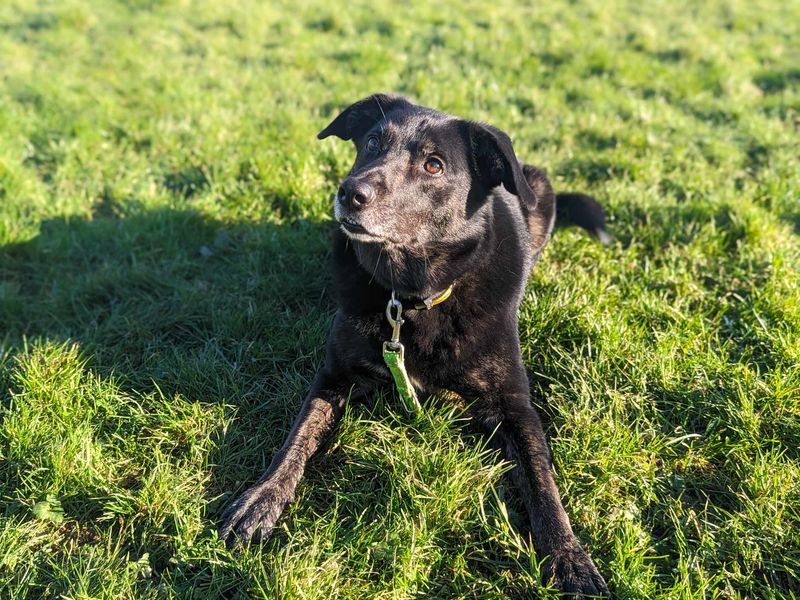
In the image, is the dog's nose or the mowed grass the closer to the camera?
the mowed grass

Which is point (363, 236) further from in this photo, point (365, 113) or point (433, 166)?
point (365, 113)

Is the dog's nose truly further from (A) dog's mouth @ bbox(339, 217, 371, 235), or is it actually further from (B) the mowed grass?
(B) the mowed grass

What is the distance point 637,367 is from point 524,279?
0.79m

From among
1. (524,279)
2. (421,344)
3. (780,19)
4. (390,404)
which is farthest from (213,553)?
(780,19)

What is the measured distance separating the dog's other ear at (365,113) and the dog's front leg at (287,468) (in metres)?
1.46

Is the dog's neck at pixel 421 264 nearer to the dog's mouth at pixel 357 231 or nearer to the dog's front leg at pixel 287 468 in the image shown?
the dog's mouth at pixel 357 231

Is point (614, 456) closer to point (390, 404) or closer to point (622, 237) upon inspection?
point (390, 404)

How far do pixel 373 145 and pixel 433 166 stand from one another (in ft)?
1.20

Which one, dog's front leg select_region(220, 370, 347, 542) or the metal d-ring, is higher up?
the metal d-ring

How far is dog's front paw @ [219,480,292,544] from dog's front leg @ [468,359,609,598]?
1.05 metres

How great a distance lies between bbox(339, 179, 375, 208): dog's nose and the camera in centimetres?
265

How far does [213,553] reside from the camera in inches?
96.0

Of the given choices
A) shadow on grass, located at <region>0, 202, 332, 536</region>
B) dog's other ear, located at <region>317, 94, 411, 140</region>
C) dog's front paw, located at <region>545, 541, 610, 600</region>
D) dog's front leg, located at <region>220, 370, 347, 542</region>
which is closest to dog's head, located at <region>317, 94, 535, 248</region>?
dog's other ear, located at <region>317, 94, 411, 140</region>

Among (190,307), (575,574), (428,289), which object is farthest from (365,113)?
(575,574)
